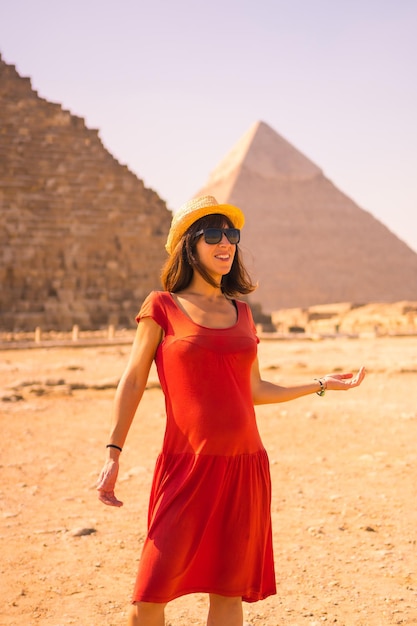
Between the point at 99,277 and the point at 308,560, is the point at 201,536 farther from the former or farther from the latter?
the point at 99,277

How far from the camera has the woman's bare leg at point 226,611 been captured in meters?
2.75

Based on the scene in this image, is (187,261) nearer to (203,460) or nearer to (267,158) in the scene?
(203,460)

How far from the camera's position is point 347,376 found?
3449 mm

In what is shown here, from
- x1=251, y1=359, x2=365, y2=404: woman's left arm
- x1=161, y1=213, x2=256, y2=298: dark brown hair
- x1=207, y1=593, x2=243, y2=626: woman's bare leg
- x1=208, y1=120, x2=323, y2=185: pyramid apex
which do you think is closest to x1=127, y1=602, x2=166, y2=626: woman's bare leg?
x1=207, y1=593, x2=243, y2=626: woman's bare leg

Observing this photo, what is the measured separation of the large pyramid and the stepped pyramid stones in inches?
3264

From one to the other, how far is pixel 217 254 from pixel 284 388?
597 mm

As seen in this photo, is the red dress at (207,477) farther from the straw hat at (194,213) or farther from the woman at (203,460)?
the straw hat at (194,213)

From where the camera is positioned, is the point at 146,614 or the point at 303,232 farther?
the point at 303,232

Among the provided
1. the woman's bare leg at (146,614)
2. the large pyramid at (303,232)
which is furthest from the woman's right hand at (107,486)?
the large pyramid at (303,232)

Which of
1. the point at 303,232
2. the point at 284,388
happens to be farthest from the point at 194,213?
the point at 303,232

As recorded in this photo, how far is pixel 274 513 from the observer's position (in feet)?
16.9

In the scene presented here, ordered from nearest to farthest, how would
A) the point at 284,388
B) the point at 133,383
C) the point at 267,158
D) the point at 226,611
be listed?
the point at 226,611 → the point at 133,383 → the point at 284,388 → the point at 267,158

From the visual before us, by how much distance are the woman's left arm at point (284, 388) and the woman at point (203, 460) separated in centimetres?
16

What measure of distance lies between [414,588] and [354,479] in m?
2.08
